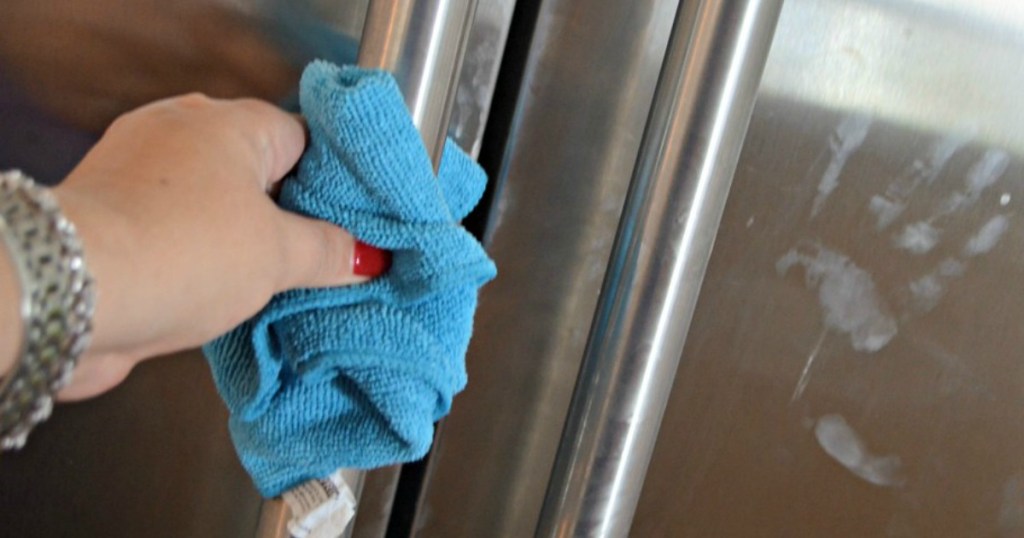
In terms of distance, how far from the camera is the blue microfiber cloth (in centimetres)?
31

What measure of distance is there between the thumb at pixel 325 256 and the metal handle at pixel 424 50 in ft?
0.18

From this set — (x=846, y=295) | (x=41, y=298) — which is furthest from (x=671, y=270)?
(x=41, y=298)

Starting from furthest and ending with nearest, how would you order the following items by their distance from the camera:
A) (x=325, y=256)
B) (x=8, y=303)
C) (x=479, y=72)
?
(x=479, y=72) < (x=325, y=256) < (x=8, y=303)

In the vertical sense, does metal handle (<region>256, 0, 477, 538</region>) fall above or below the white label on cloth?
above

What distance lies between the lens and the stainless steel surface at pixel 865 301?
41 centimetres

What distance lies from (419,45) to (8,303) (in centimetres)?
18

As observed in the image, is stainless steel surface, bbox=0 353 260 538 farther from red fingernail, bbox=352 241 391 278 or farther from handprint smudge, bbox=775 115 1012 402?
handprint smudge, bbox=775 115 1012 402

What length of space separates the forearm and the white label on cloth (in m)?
0.18

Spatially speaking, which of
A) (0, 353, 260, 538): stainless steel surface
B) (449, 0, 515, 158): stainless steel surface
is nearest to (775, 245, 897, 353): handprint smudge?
(449, 0, 515, 158): stainless steel surface

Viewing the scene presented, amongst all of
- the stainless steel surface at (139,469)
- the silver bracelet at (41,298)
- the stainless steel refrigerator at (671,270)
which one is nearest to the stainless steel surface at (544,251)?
the stainless steel refrigerator at (671,270)

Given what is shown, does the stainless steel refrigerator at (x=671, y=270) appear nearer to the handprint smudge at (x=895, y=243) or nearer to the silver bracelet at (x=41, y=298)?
the handprint smudge at (x=895, y=243)

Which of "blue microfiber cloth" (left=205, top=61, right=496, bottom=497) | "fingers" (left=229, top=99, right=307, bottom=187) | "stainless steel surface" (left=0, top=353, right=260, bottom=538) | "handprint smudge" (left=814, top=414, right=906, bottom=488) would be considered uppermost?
"fingers" (left=229, top=99, right=307, bottom=187)

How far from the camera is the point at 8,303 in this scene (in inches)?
8.0

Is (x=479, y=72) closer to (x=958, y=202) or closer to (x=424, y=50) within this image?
(x=424, y=50)
